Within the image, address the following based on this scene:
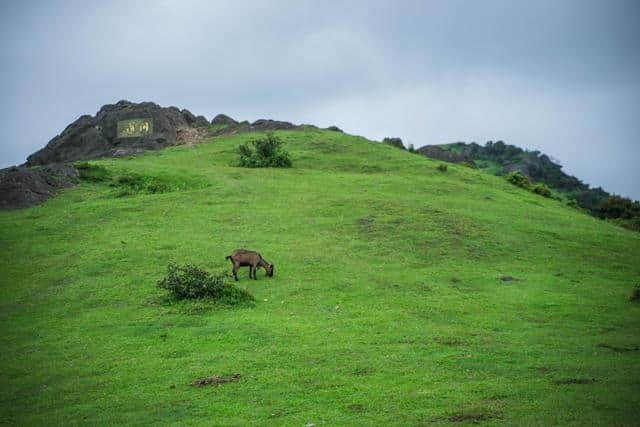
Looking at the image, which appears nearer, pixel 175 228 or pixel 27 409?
pixel 27 409

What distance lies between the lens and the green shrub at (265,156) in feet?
181

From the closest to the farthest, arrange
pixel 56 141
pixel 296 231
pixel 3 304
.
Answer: pixel 3 304
pixel 296 231
pixel 56 141

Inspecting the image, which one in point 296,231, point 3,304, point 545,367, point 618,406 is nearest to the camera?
point 618,406

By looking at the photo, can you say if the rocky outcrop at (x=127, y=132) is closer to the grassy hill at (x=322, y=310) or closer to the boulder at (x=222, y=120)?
the boulder at (x=222, y=120)

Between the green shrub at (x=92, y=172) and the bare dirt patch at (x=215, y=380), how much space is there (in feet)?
111

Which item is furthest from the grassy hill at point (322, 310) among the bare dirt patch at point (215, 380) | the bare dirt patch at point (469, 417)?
the bare dirt patch at point (215, 380)

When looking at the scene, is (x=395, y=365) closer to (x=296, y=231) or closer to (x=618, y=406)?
(x=618, y=406)

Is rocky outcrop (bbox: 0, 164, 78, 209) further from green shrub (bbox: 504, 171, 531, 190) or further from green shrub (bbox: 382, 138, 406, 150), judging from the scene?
green shrub (bbox: 382, 138, 406, 150)

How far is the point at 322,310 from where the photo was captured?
79.9ft

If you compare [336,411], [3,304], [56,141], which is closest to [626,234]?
[336,411]

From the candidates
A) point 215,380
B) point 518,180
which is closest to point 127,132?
point 518,180

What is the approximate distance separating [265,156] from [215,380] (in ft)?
130

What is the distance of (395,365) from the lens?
60.0 ft

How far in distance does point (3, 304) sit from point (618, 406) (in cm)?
2300
